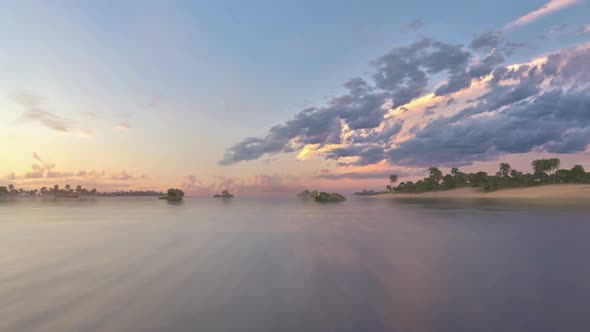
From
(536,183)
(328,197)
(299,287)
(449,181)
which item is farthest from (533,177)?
(299,287)

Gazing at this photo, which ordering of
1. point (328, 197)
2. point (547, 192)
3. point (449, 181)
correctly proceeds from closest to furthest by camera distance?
point (328, 197), point (547, 192), point (449, 181)

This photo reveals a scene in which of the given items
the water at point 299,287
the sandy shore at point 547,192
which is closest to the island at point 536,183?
the sandy shore at point 547,192

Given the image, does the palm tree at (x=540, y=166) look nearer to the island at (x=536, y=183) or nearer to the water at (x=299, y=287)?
the island at (x=536, y=183)

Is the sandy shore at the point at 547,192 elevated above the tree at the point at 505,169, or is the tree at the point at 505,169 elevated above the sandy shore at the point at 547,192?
the tree at the point at 505,169

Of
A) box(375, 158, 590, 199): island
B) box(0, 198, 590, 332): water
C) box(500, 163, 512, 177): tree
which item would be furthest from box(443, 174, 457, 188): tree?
box(0, 198, 590, 332): water

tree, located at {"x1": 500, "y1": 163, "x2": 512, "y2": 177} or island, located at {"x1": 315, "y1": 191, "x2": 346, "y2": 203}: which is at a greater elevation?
tree, located at {"x1": 500, "y1": 163, "x2": 512, "y2": 177}

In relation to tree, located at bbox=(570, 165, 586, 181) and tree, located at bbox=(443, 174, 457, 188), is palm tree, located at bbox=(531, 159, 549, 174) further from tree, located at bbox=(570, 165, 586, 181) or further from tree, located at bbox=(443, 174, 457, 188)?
tree, located at bbox=(443, 174, 457, 188)

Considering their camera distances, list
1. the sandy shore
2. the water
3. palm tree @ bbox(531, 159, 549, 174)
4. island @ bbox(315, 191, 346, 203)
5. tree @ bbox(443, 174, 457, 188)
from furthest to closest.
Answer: tree @ bbox(443, 174, 457, 188) < palm tree @ bbox(531, 159, 549, 174) < island @ bbox(315, 191, 346, 203) < the sandy shore < the water

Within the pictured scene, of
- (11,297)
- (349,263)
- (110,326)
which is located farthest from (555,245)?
(11,297)

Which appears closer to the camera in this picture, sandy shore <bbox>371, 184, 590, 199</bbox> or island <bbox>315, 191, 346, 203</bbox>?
sandy shore <bbox>371, 184, 590, 199</bbox>

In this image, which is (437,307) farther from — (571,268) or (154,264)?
(154,264)

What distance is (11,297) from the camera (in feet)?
32.1

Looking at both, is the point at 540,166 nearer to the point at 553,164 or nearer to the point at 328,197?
the point at 553,164

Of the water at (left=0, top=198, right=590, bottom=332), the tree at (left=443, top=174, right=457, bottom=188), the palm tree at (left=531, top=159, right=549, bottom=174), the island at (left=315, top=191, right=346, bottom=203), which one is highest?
the palm tree at (left=531, top=159, right=549, bottom=174)
